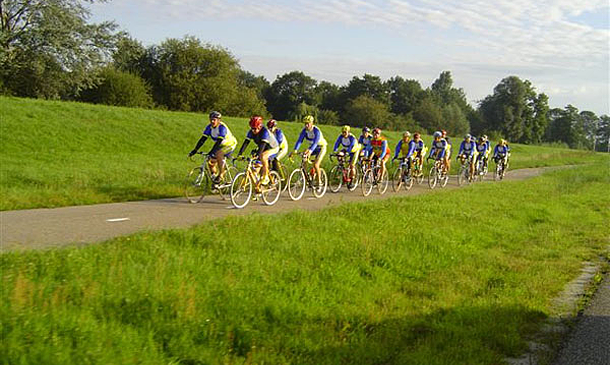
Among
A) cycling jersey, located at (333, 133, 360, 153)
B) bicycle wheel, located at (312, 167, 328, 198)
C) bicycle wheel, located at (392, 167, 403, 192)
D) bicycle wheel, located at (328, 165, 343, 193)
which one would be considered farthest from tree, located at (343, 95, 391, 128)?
bicycle wheel, located at (312, 167, 328, 198)

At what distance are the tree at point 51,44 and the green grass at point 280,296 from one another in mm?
34385

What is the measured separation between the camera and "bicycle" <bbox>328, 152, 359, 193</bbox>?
64.5 ft

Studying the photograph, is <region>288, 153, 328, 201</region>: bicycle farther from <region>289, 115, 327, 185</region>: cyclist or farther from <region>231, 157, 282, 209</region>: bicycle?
<region>231, 157, 282, 209</region>: bicycle

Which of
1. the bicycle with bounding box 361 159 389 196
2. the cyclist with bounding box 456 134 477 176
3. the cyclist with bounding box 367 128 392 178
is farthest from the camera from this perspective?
the cyclist with bounding box 456 134 477 176

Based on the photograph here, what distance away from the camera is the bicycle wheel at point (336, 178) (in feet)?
64.6

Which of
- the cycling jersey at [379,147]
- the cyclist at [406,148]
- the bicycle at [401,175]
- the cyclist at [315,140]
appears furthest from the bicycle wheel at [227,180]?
the bicycle at [401,175]

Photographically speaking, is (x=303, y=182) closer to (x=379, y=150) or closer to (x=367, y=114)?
(x=379, y=150)

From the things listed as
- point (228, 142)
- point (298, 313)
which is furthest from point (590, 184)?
point (298, 313)

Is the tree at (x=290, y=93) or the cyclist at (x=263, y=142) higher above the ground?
the tree at (x=290, y=93)

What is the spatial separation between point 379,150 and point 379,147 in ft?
0.32

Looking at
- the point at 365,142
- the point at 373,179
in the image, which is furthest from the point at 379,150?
the point at 373,179

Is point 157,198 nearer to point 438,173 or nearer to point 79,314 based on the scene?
point 79,314

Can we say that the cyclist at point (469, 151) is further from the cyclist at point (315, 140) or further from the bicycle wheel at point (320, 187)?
the cyclist at point (315, 140)

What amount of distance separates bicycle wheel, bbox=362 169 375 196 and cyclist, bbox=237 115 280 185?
209 inches
